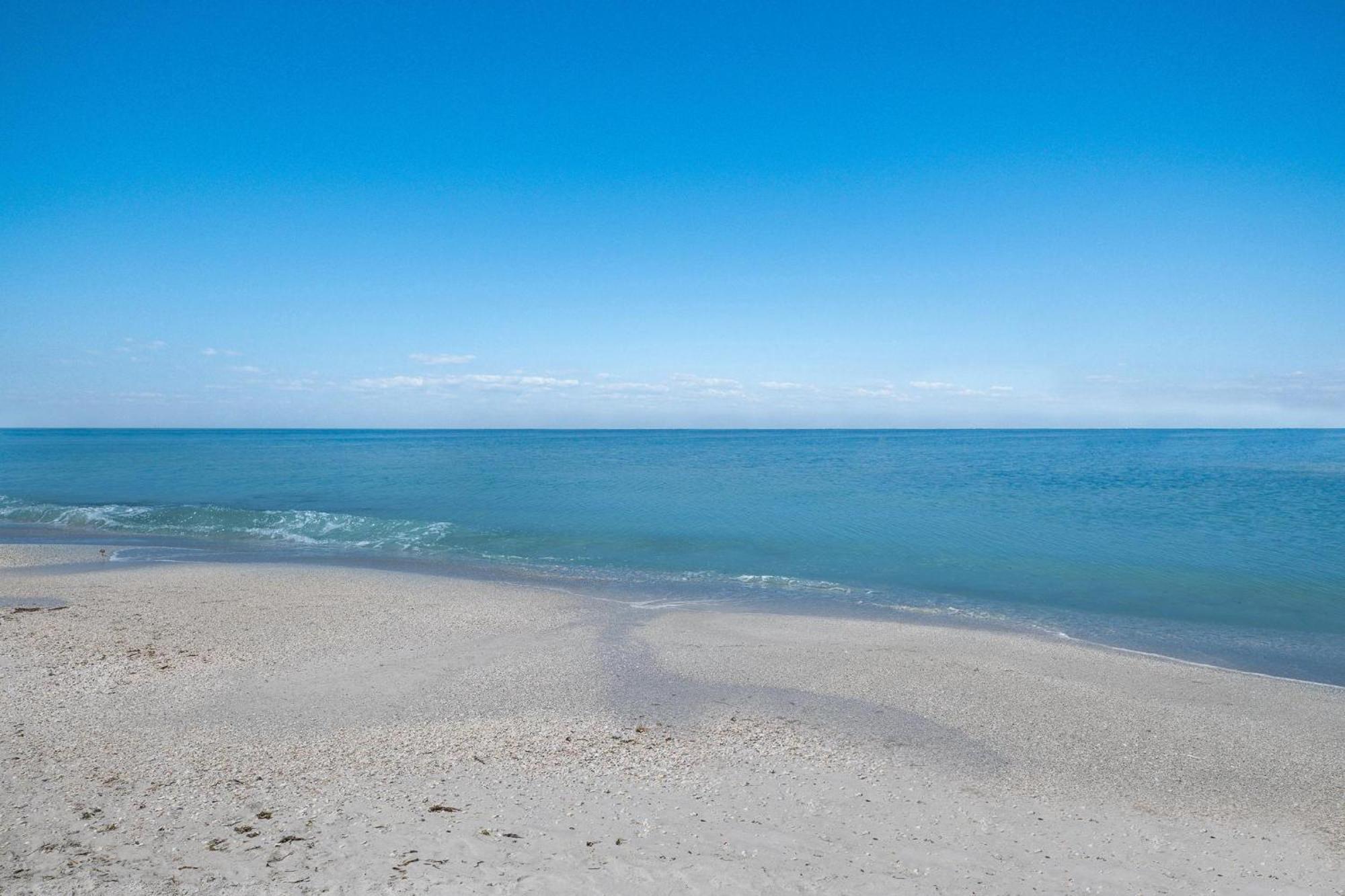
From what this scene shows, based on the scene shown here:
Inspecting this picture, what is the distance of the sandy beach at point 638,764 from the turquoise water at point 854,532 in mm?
3786

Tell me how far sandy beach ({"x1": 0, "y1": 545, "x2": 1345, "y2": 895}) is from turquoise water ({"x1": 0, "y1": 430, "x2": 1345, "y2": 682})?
3786 millimetres

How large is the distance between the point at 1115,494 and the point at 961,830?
3761 centimetres

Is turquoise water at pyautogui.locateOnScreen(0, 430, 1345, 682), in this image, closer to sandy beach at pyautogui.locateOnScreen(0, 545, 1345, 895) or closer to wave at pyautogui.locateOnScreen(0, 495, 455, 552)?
wave at pyautogui.locateOnScreen(0, 495, 455, 552)

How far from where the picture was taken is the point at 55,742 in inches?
288

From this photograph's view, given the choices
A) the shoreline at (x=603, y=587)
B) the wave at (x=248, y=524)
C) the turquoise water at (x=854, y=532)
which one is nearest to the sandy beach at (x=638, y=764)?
the shoreline at (x=603, y=587)

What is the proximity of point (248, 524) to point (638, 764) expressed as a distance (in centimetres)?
2513

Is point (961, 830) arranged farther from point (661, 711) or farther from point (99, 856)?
point (99, 856)

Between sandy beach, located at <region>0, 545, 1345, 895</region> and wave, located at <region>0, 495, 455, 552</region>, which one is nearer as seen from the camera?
sandy beach, located at <region>0, 545, 1345, 895</region>

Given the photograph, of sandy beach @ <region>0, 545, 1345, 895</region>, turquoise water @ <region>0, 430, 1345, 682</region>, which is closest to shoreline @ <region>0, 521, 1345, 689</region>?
turquoise water @ <region>0, 430, 1345, 682</region>

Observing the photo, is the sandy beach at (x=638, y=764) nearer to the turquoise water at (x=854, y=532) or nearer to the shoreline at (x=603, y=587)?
the shoreline at (x=603, y=587)

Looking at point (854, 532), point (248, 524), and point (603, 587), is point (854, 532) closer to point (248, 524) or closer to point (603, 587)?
point (603, 587)

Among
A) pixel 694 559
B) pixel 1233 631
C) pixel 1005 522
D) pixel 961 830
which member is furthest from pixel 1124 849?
pixel 1005 522

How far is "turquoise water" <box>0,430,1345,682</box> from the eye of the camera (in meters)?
15.9

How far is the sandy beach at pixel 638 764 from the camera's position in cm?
550
